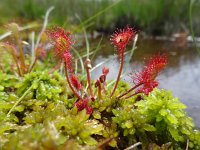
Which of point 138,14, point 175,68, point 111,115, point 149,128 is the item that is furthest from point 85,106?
point 138,14

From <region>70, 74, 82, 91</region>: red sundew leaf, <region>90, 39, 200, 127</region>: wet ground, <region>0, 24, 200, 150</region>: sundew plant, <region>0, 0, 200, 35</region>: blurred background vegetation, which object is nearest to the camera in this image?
<region>0, 24, 200, 150</region>: sundew plant

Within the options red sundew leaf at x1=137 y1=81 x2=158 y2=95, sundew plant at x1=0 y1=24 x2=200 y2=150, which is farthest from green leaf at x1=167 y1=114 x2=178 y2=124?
red sundew leaf at x1=137 y1=81 x2=158 y2=95

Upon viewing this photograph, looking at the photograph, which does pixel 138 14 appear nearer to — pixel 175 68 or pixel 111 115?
pixel 175 68

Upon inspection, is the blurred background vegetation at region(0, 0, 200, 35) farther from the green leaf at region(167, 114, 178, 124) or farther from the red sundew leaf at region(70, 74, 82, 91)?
the green leaf at region(167, 114, 178, 124)

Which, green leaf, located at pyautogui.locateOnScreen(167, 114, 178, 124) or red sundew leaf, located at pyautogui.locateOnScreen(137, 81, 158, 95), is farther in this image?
red sundew leaf, located at pyautogui.locateOnScreen(137, 81, 158, 95)

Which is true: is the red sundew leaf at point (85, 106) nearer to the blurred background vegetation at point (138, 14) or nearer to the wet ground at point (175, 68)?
the wet ground at point (175, 68)

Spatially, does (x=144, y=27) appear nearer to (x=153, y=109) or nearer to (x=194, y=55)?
(x=194, y=55)

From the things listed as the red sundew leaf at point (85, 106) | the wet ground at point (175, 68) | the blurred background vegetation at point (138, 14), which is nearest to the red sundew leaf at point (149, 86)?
the wet ground at point (175, 68)

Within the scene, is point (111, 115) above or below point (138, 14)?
below

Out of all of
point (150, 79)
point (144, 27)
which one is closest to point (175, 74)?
point (150, 79)
